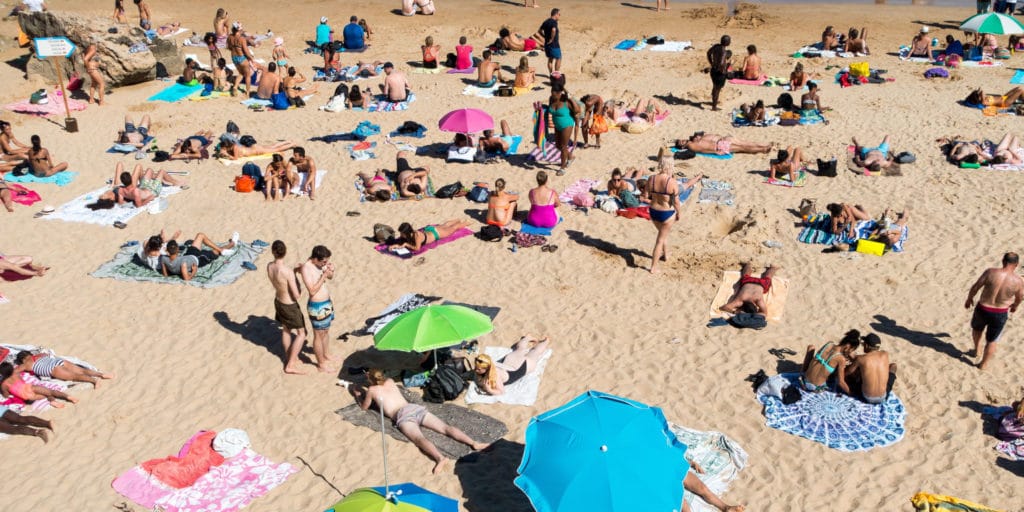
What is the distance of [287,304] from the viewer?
9625mm

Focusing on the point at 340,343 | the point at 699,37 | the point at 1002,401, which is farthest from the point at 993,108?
the point at 340,343

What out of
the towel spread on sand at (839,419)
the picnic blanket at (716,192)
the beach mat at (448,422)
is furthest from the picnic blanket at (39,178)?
the towel spread on sand at (839,419)

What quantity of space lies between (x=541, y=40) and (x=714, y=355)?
1606cm

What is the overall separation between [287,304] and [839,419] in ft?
20.7

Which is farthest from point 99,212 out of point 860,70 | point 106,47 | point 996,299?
point 860,70

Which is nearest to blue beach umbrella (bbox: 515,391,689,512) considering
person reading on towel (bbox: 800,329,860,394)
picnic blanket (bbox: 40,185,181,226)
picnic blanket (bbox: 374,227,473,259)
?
person reading on towel (bbox: 800,329,860,394)

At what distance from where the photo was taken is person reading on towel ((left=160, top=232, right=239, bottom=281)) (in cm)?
1224

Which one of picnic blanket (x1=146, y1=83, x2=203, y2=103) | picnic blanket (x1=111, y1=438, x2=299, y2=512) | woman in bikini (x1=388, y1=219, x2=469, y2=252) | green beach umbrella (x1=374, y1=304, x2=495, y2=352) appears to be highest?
picnic blanket (x1=146, y1=83, x2=203, y2=103)

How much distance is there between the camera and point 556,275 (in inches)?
480

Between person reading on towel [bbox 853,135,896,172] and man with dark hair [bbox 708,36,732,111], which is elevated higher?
man with dark hair [bbox 708,36,732,111]

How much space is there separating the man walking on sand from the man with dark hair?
1169 cm

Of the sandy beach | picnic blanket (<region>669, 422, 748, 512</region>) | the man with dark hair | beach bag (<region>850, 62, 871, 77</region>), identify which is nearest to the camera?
picnic blanket (<region>669, 422, 748, 512</region>)

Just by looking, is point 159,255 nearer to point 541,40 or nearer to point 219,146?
point 219,146

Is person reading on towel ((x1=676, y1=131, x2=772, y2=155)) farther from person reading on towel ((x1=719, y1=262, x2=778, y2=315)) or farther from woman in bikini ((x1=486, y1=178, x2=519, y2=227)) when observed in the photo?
person reading on towel ((x1=719, y1=262, x2=778, y2=315))
